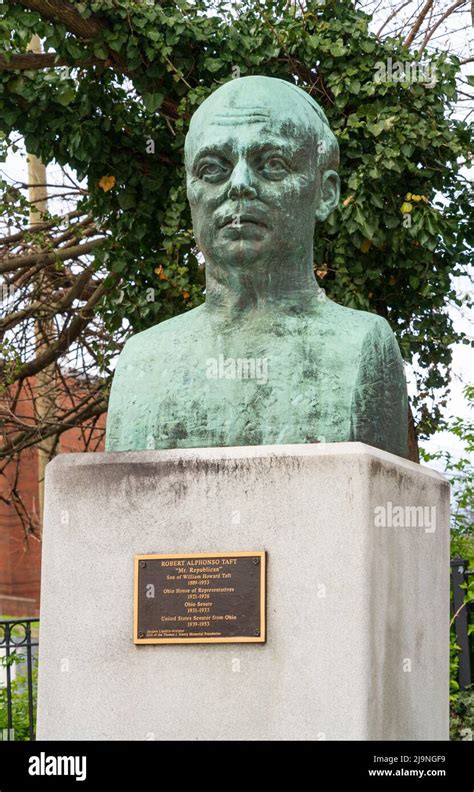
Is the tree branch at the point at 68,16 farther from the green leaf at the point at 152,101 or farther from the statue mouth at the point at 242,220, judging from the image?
the statue mouth at the point at 242,220

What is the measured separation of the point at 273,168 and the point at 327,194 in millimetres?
424

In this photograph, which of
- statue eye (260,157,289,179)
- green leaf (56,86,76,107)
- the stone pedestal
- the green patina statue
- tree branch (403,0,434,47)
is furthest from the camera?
tree branch (403,0,434,47)

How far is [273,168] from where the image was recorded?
4.52m

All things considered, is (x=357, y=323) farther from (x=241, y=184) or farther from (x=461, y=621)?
(x=461, y=621)

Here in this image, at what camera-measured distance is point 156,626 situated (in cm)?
426

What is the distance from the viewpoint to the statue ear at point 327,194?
15.9ft

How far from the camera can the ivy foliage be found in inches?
324

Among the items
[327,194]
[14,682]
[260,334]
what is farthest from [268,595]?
[14,682]

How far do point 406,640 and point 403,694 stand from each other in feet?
0.59

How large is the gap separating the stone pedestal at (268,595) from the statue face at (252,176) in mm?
762

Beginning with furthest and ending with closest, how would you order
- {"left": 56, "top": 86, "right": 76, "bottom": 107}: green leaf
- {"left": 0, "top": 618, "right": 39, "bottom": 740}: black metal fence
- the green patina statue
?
{"left": 0, "top": 618, "right": 39, "bottom": 740}: black metal fence → {"left": 56, "top": 86, "right": 76, "bottom": 107}: green leaf → the green patina statue

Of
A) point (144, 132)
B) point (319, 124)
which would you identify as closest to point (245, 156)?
point (319, 124)

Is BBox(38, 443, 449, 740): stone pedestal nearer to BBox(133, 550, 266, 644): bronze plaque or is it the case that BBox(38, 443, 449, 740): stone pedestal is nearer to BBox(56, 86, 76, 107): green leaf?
BBox(133, 550, 266, 644): bronze plaque

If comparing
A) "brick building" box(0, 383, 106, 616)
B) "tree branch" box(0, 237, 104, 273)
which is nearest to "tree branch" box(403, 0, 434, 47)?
"tree branch" box(0, 237, 104, 273)
